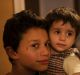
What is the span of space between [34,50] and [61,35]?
0.23 m

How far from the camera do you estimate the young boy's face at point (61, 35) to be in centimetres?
108

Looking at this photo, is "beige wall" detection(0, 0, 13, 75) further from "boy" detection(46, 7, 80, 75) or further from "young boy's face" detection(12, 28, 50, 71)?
"young boy's face" detection(12, 28, 50, 71)

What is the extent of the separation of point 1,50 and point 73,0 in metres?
0.69

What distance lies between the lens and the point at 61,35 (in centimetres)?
108

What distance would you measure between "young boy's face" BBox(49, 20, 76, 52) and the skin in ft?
0.60

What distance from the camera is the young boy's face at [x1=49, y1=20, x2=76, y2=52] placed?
1.08 m

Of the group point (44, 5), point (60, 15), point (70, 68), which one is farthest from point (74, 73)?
point (44, 5)

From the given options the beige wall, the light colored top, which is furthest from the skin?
the beige wall

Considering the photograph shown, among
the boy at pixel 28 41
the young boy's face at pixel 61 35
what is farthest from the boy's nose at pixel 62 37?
the boy at pixel 28 41

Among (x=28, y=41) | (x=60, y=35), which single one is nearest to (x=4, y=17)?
(x=60, y=35)

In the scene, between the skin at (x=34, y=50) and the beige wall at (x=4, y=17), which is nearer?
the skin at (x=34, y=50)

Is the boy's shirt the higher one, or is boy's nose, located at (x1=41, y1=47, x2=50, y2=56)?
boy's nose, located at (x1=41, y1=47, x2=50, y2=56)

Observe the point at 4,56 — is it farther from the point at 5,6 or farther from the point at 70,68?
the point at 70,68

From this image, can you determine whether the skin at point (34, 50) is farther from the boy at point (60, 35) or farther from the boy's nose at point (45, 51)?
the boy at point (60, 35)
